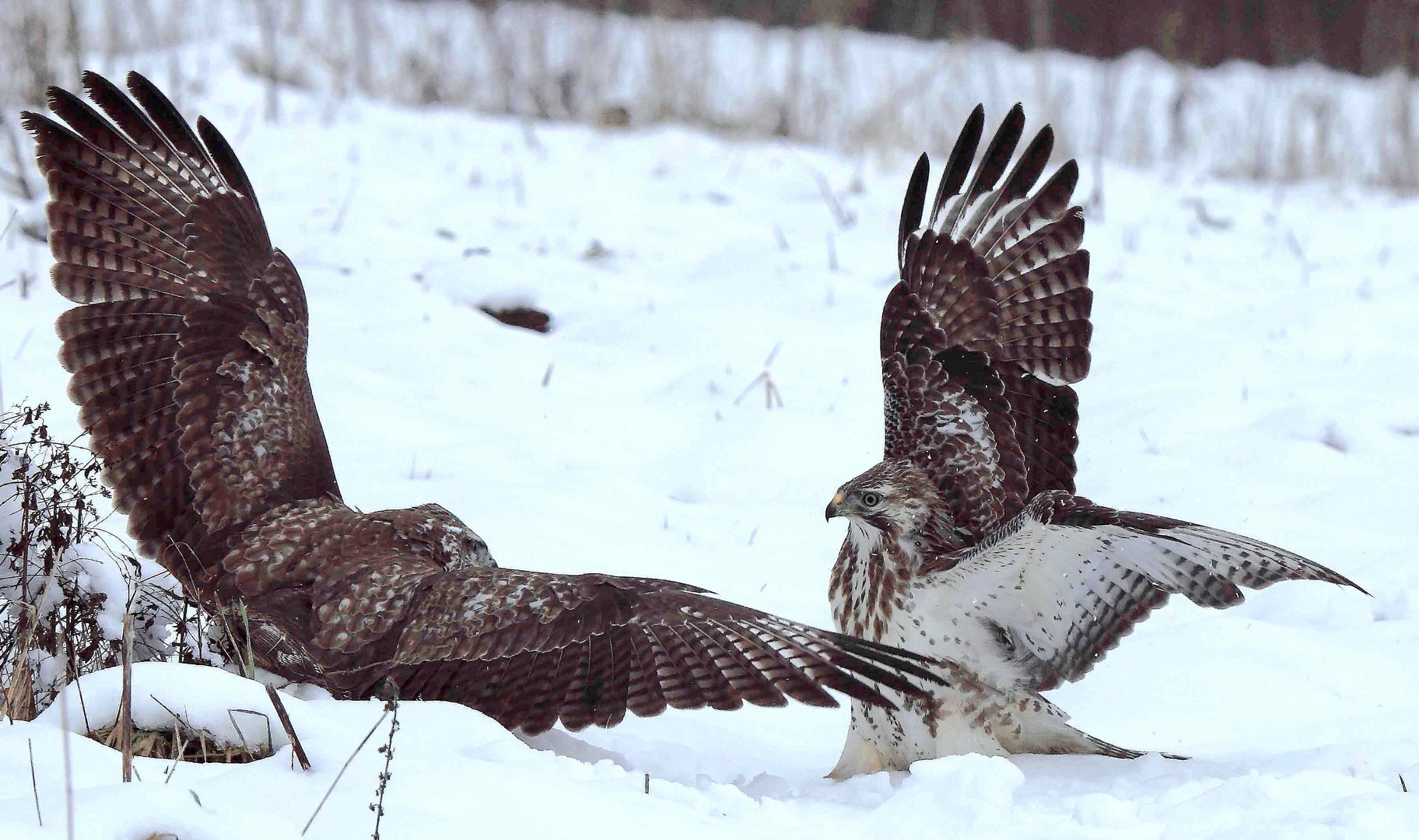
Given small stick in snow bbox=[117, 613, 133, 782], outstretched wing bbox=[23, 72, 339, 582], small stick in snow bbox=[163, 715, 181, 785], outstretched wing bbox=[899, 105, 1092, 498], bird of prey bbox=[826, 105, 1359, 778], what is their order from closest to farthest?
1. small stick in snow bbox=[117, 613, 133, 782]
2. small stick in snow bbox=[163, 715, 181, 785]
3. bird of prey bbox=[826, 105, 1359, 778]
4. outstretched wing bbox=[23, 72, 339, 582]
5. outstretched wing bbox=[899, 105, 1092, 498]

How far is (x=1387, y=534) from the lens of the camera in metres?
5.32

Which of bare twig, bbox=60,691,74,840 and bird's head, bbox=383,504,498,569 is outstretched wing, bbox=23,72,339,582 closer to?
bird's head, bbox=383,504,498,569

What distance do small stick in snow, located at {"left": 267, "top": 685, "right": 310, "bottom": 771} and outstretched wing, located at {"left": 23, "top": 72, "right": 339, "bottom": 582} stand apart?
135cm

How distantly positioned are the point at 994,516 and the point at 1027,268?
977mm

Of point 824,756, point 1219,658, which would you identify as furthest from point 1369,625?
point 824,756

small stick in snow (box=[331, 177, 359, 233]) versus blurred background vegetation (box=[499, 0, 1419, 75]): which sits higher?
blurred background vegetation (box=[499, 0, 1419, 75])

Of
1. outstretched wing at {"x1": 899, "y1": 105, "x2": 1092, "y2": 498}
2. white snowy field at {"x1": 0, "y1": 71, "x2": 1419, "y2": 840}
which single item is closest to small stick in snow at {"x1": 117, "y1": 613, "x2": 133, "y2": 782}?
white snowy field at {"x1": 0, "y1": 71, "x2": 1419, "y2": 840}

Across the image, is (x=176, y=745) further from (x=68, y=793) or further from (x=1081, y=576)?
(x=1081, y=576)

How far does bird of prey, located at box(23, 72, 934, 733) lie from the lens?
3.46m

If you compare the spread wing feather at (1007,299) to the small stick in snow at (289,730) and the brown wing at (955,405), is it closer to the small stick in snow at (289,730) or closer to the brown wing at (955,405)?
the brown wing at (955,405)

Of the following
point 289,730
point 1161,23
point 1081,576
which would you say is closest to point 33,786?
point 289,730

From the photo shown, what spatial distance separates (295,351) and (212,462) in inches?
16.4

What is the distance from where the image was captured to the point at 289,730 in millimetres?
2652

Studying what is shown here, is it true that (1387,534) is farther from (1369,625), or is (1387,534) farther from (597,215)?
(597,215)
